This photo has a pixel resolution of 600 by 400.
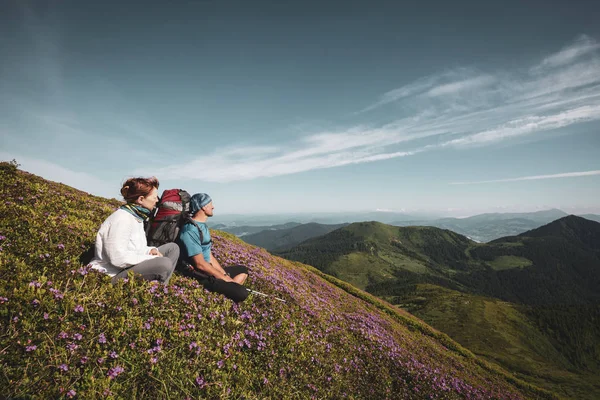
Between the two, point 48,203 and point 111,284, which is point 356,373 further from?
point 48,203

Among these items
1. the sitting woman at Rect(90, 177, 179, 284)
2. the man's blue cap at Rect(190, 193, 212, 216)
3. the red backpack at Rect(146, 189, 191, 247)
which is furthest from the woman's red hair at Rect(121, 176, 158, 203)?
the man's blue cap at Rect(190, 193, 212, 216)

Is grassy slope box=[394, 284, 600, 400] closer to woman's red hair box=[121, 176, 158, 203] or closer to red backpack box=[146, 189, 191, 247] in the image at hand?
red backpack box=[146, 189, 191, 247]

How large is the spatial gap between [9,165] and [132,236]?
9.19 m

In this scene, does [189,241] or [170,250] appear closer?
[170,250]

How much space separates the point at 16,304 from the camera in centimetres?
429

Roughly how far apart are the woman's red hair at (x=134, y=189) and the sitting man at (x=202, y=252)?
1.62 m

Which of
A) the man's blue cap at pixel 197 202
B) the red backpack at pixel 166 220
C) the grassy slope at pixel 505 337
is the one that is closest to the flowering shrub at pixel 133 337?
the red backpack at pixel 166 220

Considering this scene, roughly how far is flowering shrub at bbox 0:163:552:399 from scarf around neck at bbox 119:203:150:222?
63.6 inches

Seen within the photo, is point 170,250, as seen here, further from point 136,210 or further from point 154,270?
point 136,210

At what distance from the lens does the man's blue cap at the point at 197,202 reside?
25.8 ft

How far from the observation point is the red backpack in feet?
23.9

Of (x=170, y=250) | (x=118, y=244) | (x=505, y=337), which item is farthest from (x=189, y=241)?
(x=505, y=337)

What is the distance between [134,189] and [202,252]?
2.84 m

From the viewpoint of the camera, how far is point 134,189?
20.1 feet
